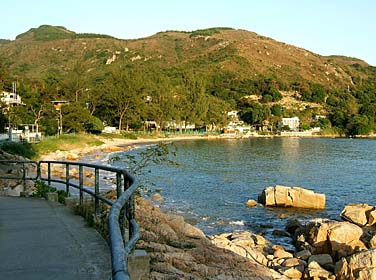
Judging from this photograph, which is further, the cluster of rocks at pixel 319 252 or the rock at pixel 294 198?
the rock at pixel 294 198

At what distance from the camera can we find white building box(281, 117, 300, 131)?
148 meters

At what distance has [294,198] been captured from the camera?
73.2 feet

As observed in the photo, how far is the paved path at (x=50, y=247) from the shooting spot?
5062mm

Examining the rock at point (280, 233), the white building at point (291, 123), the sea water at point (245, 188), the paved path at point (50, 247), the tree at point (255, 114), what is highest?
the tree at point (255, 114)

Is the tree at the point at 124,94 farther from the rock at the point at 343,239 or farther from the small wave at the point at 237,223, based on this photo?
the rock at the point at 343,239

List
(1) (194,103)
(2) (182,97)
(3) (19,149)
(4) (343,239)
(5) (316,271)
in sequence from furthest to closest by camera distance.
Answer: (1) (194,103)
(2) (182,97)
(3) (19,149)
(4) (343,239)
(5) (316,271)

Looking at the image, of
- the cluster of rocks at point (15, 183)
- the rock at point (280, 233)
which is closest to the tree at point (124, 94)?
the cluster of rocks at point (15, 183)

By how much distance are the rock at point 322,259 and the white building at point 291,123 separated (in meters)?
138

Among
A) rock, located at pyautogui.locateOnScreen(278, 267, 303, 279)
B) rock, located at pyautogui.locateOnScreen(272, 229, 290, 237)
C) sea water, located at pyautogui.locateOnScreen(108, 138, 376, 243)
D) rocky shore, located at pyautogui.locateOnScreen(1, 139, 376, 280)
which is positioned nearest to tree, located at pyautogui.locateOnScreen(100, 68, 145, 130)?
sea water, located at pyautogui.locateOnScreen(108, 138, 376, 243)

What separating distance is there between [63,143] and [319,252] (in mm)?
49261

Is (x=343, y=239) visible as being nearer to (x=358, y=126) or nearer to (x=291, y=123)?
(x=358, y=126)

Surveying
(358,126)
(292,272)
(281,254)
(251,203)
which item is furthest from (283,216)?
(358,126)

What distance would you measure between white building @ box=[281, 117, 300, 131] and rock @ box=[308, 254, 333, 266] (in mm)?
137702

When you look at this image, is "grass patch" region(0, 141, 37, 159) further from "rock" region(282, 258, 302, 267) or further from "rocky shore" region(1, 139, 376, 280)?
"rock" region(282, 258, 302, 267)
